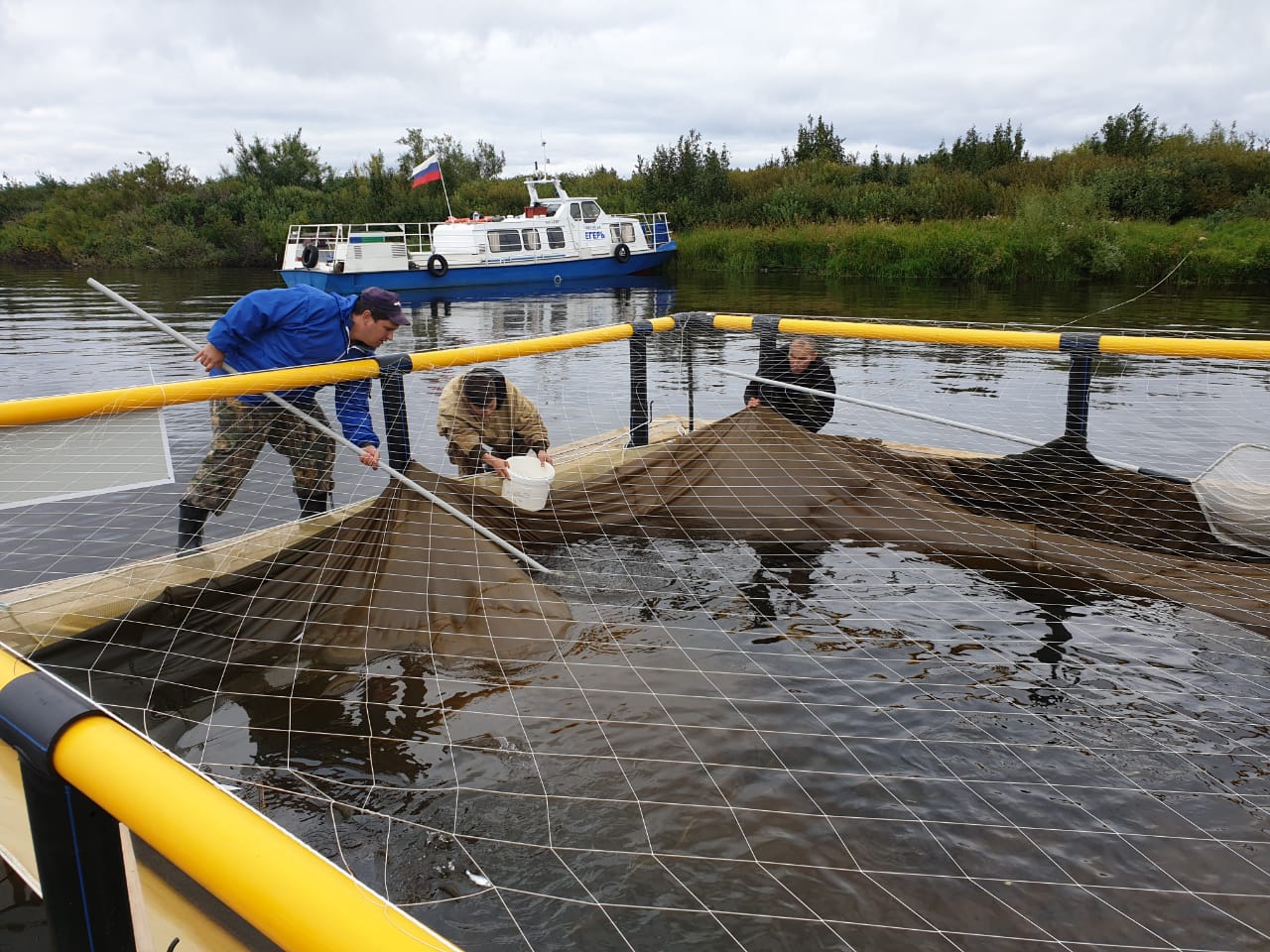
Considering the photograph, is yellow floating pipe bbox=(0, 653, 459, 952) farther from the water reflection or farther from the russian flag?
the russian flag

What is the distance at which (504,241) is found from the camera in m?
24.9

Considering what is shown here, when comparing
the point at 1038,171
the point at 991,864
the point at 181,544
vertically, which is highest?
the point at 1038,171

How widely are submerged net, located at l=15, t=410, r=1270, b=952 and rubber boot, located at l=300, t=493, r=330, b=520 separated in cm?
84

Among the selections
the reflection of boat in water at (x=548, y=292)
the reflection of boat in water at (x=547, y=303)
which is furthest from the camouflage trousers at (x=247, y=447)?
the reflection of boat in water at (x=548, y=292)

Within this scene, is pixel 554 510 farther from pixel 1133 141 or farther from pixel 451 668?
pixel 1133 141

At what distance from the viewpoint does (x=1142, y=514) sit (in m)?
4.25

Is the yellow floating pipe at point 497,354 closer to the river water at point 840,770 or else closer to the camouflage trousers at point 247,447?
the camouflage trousers at point 247,447

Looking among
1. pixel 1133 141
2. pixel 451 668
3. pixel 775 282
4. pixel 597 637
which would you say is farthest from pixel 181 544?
pixel 1133 141

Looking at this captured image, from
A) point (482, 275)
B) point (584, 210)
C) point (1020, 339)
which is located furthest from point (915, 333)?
point (584, 210)

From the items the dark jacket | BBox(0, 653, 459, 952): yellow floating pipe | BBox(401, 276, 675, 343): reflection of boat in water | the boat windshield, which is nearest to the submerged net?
the dark jacket

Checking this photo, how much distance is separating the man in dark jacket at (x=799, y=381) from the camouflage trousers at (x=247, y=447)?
2.56 metres

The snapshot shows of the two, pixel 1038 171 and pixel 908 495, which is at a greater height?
pixel 1038 171

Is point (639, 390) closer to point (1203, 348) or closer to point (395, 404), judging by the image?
point (395, 404)

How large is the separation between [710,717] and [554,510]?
5.81 ft
